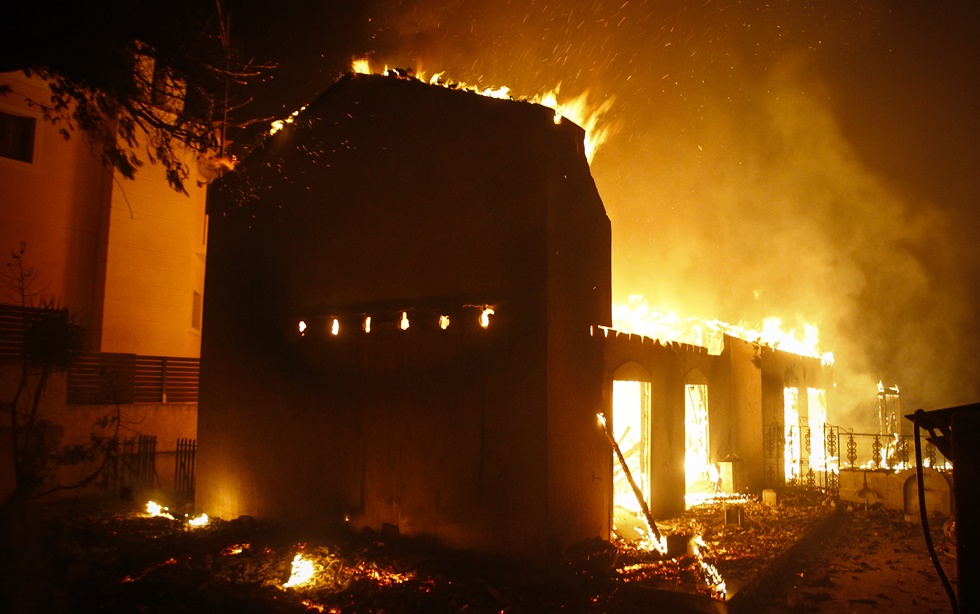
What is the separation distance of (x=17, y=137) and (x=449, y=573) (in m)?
19.8

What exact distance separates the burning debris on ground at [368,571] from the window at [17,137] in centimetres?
1336

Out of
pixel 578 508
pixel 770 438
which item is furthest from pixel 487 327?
pixel 770 438

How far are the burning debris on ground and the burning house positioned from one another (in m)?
0.51

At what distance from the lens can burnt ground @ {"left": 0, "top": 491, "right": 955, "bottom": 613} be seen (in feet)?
25.5

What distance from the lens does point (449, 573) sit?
8.78m

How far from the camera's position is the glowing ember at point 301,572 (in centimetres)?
876

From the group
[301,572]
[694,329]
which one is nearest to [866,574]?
[301,572]

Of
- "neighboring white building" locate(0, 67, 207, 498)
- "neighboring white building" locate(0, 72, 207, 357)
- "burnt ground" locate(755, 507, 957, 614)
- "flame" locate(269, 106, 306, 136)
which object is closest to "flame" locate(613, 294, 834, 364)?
"burnt ground" locate(755, 507, 957, 614)

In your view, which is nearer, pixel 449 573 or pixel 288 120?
pixel 449 573

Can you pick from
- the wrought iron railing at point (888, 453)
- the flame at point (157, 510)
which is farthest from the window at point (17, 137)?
the wrought iron railing at point (888, 453)

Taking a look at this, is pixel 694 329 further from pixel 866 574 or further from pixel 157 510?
pixel 157 510

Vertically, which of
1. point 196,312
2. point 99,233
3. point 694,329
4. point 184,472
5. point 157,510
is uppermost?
point 99,233

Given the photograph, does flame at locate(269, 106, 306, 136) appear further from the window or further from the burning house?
the window

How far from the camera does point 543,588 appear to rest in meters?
8.11
